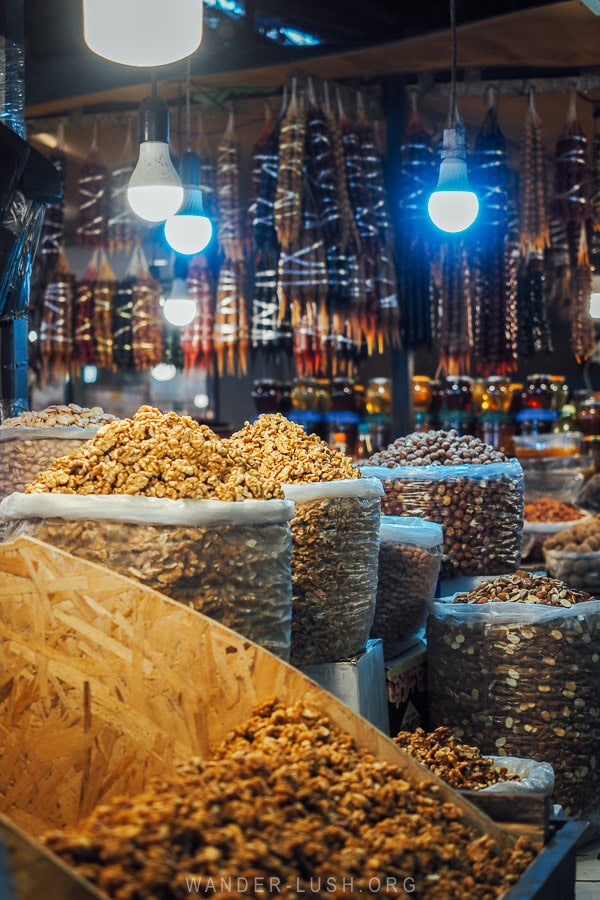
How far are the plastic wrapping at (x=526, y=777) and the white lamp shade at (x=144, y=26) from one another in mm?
1543

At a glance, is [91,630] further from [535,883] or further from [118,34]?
[118,34]

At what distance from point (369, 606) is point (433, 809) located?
0.98m

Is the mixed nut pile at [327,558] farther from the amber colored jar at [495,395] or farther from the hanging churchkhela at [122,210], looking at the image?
the amber colored jar at [495,395]

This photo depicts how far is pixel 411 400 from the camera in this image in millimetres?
4855

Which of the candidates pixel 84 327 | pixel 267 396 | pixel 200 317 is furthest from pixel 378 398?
pixel 84 327

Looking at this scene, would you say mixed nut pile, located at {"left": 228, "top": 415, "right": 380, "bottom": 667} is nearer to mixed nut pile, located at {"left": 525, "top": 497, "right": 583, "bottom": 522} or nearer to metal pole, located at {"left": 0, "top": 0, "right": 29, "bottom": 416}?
metal pole, located at {"left": 0, "top": 0, "right": 29, "bottom": 416}

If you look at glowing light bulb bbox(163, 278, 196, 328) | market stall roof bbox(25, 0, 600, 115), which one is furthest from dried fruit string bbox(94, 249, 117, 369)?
market stall roof bbox(25, 0, 600, 115)

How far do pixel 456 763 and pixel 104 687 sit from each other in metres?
0.73

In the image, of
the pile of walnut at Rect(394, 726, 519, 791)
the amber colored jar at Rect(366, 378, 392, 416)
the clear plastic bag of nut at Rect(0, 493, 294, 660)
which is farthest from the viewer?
the amber colored jar at Rect(366, 378, 392, 416)

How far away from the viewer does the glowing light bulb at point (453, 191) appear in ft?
11.5

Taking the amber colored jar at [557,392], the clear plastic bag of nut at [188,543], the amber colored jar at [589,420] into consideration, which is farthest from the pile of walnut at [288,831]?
the amber colored jar at [589,420]

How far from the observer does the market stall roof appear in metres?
4.17

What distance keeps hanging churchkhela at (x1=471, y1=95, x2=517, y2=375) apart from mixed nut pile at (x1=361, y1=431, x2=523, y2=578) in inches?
63.4

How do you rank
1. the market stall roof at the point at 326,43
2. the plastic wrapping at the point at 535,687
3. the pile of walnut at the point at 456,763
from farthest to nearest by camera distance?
the market stall roof at the point at 326,43, the plastic wrapping at the point at 535,687, the pile of walnut at the point at 456,763
